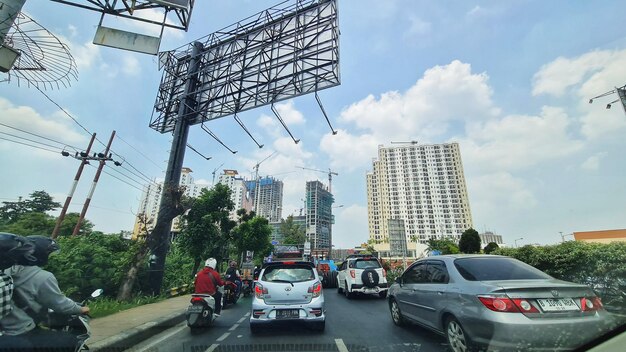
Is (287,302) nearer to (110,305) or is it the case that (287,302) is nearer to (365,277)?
(365,277)

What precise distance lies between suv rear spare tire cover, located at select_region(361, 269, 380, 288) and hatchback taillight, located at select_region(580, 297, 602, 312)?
301 inches

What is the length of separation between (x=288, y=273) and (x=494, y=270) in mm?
3850

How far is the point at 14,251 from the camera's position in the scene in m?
2.80

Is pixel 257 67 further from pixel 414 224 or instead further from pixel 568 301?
pixel 414 224

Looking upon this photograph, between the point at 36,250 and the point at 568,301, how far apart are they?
19.6 feet

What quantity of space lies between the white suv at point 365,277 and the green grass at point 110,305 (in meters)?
7.37

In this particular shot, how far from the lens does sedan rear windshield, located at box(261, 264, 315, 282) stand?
604 cm

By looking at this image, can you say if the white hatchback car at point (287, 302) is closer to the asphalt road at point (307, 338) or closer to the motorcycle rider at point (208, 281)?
the asphalt road at point (307, 338)

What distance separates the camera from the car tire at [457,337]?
3678 mm

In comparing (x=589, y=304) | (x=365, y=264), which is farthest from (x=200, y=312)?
(x=365, y=264)

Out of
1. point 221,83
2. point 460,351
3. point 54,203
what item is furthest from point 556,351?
point 54,203

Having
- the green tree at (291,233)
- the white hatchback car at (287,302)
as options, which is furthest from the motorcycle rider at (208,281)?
the green tree at (291,233)

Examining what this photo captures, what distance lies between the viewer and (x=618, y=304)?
19.8ft

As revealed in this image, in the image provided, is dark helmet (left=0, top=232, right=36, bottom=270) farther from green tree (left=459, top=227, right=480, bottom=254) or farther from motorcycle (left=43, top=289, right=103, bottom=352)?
green tree (left=459, top=227, right=480, bottom=254)
